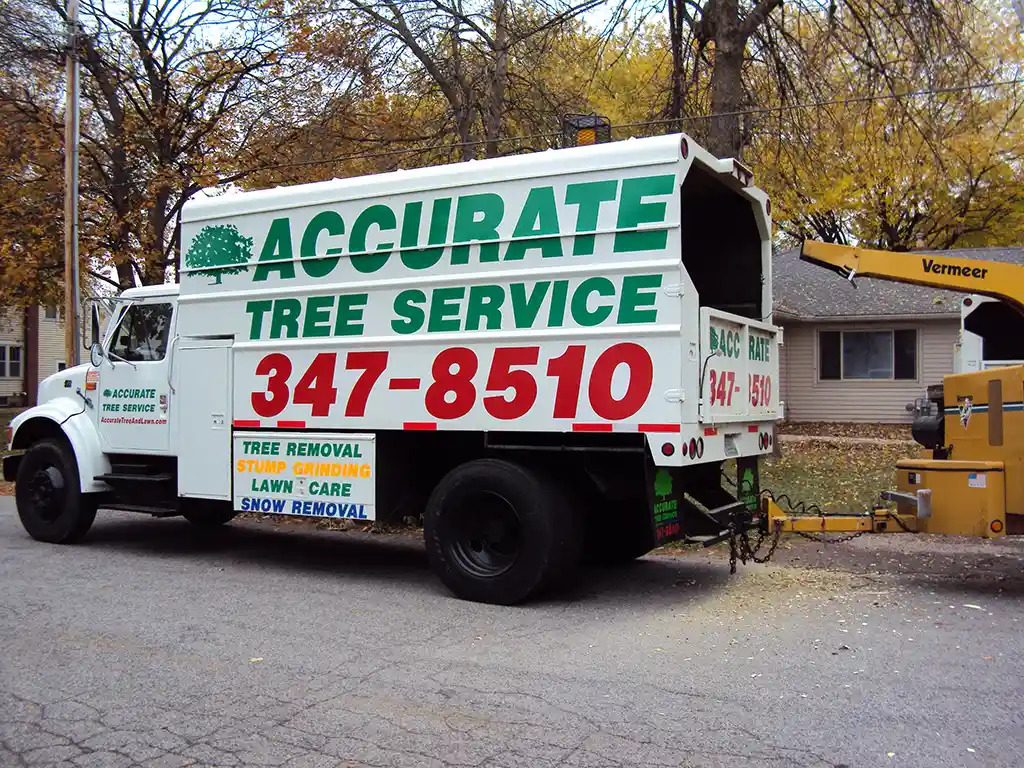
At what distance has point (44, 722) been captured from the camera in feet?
15.4

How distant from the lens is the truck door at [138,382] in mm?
9086

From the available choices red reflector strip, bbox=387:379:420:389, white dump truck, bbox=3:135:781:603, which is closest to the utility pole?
white dump truck, bbox=3:135:781:603

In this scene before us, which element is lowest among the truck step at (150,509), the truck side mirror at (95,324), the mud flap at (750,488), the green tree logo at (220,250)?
the truck step at (150,509)

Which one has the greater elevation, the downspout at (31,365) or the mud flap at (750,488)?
the downspout at (31,365)

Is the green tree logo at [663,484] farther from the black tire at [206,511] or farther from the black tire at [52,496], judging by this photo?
the black tire at [52,496]

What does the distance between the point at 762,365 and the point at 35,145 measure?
18.0 m

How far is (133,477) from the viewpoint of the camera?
918cm

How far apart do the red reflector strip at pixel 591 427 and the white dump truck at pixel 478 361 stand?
0.01 m

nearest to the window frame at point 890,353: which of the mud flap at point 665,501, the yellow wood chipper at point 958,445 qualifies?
the yellow wood chipper at point 958,445

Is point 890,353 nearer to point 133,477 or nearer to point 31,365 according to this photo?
point 133,477

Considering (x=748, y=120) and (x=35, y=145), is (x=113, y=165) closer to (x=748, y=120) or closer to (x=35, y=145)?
(x=35, y=145)

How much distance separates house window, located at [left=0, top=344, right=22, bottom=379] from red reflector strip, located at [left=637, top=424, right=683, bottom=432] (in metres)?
39.4

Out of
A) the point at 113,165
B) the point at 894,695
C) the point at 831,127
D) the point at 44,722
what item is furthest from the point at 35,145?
the point at 894,695

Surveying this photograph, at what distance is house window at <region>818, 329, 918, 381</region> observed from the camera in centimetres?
2206
